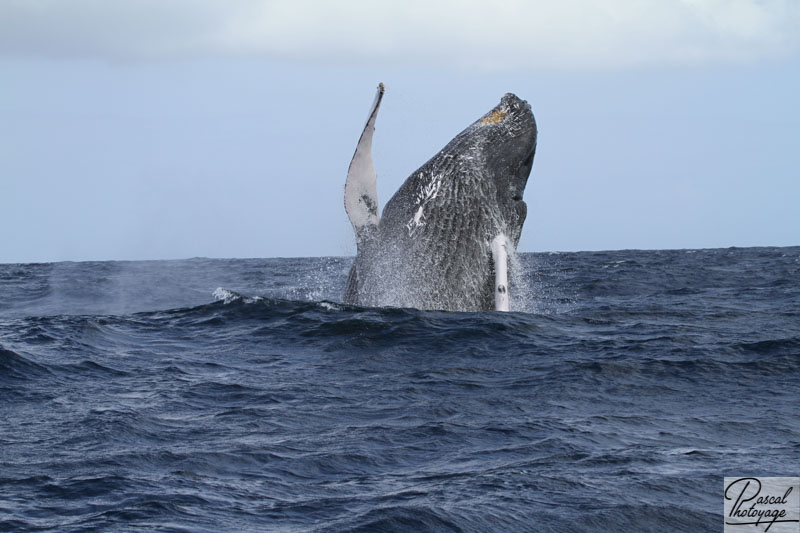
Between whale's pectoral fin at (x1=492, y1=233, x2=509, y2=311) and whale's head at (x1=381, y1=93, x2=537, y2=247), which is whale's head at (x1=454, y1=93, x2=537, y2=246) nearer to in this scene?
whale's head at (x1=381, y1=93, x2=537, y2=247)

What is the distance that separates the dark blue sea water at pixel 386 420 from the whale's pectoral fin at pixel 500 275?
0.84 feet

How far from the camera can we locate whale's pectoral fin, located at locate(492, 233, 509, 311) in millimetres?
10609

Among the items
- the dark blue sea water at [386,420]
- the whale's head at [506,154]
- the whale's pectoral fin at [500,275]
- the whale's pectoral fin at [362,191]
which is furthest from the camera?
the whale's head at [506,154]

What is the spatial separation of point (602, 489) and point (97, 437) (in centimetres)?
346

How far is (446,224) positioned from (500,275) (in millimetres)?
891

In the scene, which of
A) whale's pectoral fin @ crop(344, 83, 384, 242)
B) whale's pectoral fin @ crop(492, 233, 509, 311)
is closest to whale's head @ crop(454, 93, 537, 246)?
whale's pectoral fin @ crop(492, 233, 509, 311)

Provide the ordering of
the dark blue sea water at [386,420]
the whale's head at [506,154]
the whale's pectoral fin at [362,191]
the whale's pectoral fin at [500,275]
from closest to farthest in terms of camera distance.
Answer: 1. the dark blue sea water at [386,420]
2. the whale's pectoral fin at [362,191]
3. the whale's pectoral fin at [500,275]
4. the whale's head at [506,154]

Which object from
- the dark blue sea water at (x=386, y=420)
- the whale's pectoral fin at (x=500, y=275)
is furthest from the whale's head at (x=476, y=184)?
the dark blue sea water at (x=386, y=420)

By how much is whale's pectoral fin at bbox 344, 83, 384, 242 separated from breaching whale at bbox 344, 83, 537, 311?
0.01 meters

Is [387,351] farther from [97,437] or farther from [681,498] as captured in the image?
[681,498]

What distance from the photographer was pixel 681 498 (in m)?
5.04

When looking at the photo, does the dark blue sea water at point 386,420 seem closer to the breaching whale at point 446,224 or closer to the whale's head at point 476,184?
the breaching whale at point 446,224

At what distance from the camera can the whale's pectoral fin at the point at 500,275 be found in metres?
10.6

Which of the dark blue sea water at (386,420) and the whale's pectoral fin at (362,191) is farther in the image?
the whale's pectoral fin at (362,191)
